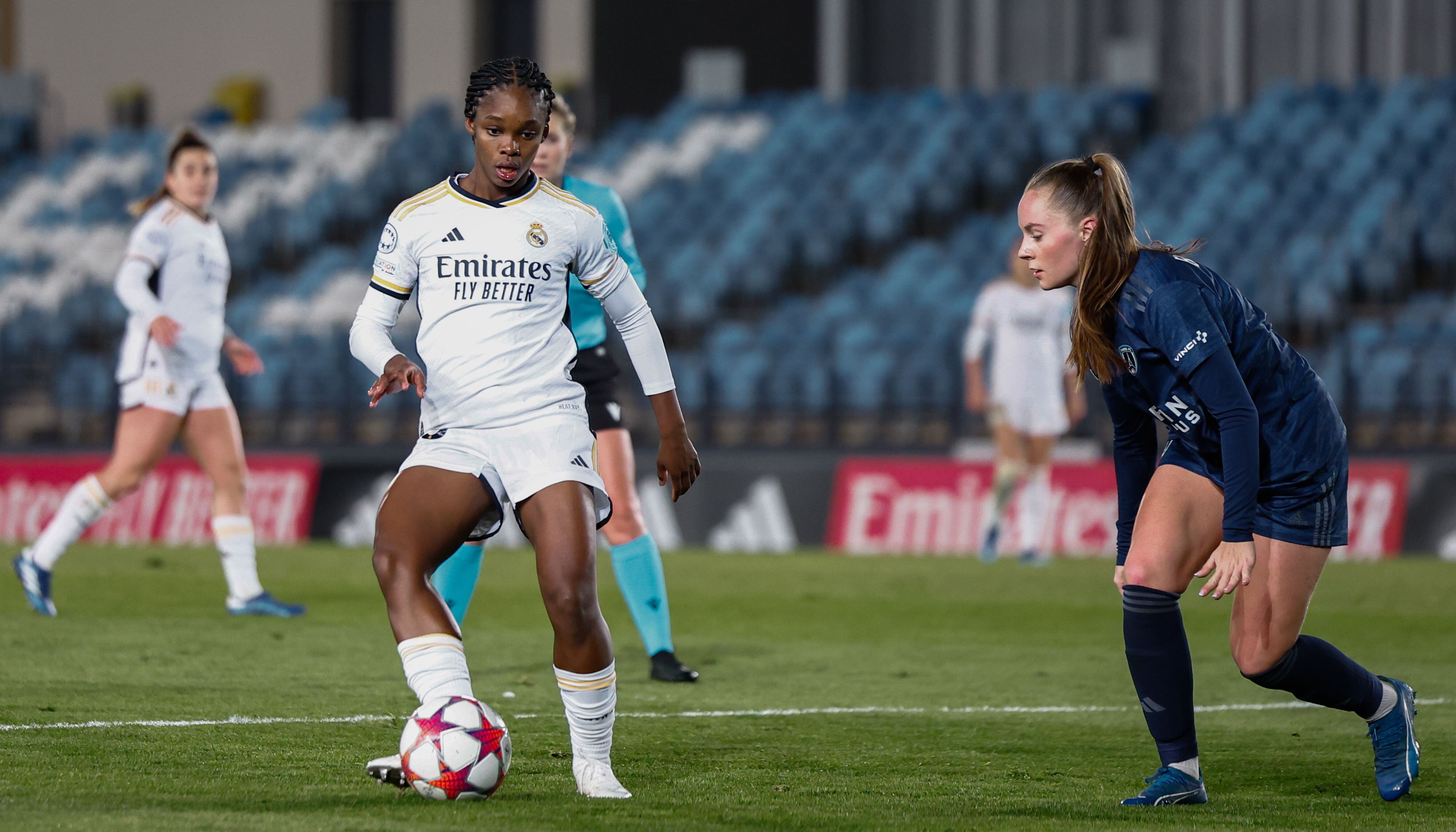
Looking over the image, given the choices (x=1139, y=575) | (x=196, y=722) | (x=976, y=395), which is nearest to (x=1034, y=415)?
(x=976, y=395)

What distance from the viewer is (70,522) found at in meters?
9.00

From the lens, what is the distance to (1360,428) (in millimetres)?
14141

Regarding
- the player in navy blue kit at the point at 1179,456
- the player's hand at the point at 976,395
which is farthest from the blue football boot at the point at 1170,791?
the player's hand at the point at 976,395

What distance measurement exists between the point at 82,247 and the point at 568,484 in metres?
21.9

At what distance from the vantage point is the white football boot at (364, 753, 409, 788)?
457 cm

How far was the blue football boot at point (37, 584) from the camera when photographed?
898 cm

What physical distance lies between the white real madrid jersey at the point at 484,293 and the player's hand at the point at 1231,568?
1.71 meters

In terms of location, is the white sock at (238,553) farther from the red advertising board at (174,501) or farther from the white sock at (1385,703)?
the red advertising board at (174,501)

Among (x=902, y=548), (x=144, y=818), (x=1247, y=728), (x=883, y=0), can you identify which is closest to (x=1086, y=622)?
(x=1247, y=728)

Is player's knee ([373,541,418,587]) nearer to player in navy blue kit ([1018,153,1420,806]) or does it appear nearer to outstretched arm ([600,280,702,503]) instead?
outstretched arm ([600,280,702,503])

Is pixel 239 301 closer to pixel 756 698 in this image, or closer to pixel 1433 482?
pixel 1433 482

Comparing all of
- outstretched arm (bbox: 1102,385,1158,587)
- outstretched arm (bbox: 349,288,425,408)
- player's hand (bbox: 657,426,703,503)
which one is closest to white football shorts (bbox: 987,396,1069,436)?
outstretched arm (bbox: 1102,385,1158,587)

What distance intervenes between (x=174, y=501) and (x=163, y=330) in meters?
7.13

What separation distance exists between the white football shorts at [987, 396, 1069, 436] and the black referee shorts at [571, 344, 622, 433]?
20.7 feet
